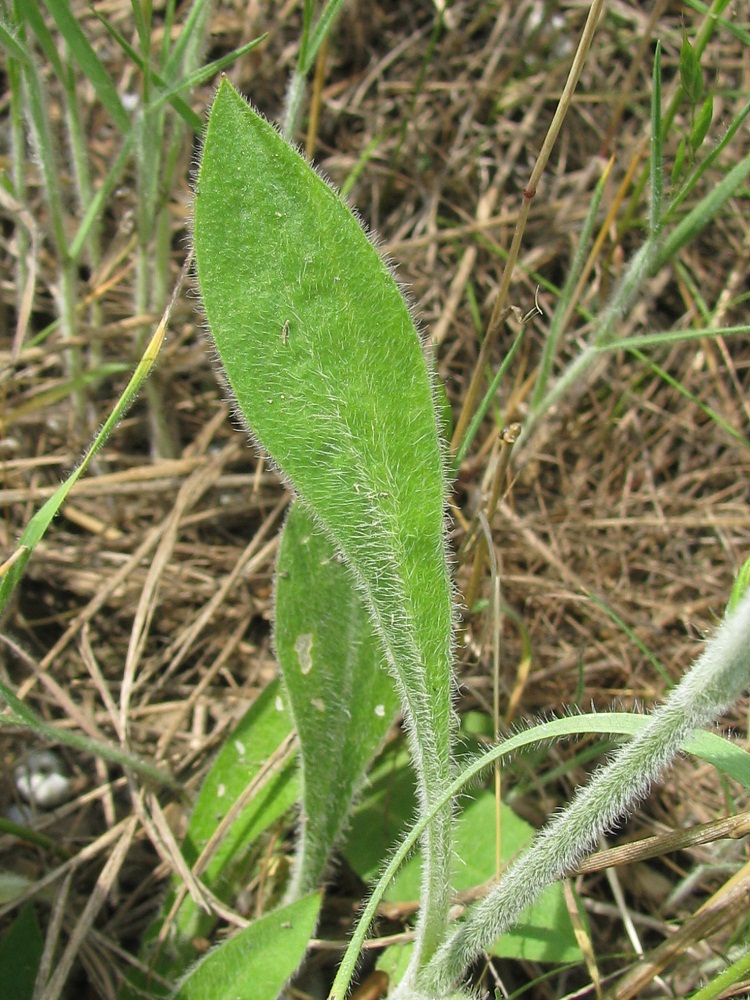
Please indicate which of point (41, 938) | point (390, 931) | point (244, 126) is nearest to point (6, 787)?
point (41, 938)

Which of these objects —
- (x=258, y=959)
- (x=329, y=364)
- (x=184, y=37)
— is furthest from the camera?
(x=184, y=37)

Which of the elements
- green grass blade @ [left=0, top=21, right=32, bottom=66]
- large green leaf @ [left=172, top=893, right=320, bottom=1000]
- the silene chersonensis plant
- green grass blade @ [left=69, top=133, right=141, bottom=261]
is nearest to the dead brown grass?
green grass blade @ [left=69, top=133, right=141, bottom=261]

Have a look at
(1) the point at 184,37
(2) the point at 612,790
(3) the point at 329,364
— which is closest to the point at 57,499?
(3) the point at 329,364

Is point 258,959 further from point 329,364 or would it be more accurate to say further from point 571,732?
point 329,364

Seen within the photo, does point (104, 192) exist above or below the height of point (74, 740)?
above

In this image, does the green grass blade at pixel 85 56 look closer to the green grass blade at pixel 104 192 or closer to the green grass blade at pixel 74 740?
the green grass blade at pixel 104 192
